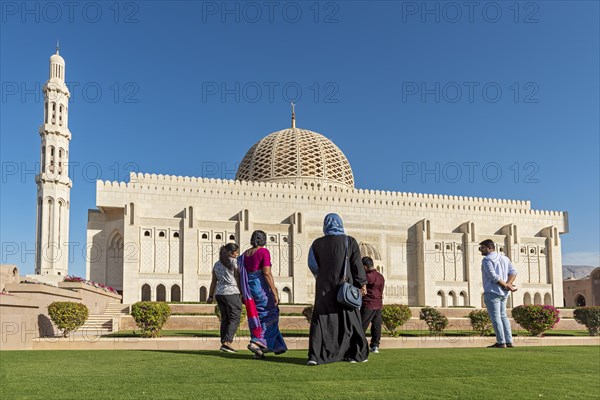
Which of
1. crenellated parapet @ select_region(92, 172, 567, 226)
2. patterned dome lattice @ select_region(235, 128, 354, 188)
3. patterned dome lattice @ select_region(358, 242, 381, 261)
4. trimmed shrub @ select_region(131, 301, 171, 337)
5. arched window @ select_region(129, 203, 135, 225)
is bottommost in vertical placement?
trimmed shrub @ select_region(131, 301, 171, 337)

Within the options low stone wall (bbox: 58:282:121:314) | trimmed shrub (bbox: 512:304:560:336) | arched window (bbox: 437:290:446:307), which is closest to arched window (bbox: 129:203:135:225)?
low stone wall (bbox: 58:282:121:314)

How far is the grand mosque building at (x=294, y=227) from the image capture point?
93.4 feet

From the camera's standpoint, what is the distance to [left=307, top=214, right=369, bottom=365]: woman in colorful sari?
5.98 m

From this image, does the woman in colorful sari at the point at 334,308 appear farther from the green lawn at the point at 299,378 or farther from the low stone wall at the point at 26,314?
the low stone wall at the point at 26,314

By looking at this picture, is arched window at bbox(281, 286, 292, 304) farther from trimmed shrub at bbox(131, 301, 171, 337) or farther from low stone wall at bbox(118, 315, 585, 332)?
trimmed shrub at bbox(131, 301, 171, 337)

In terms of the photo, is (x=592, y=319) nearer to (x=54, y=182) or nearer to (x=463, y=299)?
(x=463, y=299)

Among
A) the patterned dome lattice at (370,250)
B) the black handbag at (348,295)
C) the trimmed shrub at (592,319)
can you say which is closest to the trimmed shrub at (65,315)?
the black handbag at (348,295)

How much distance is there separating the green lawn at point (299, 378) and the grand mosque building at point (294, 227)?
862 inches

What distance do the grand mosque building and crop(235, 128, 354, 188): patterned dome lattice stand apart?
0.23 feet

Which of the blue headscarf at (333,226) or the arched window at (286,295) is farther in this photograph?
the arched window at (286,295)

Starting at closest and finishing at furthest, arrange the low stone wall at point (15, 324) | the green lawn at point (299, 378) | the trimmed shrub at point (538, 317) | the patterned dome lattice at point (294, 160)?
the green lawn at point (299, 378), the low stone wall at point (15, 324), the trimmed shrub at point (538, 317), the patterned dome lattice at point (294, 160)

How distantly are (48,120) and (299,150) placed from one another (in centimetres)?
1420

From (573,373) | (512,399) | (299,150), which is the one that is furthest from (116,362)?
(299,150)

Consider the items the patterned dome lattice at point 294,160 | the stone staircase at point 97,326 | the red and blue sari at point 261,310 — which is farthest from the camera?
the patterned dome lattice at point 294,160
